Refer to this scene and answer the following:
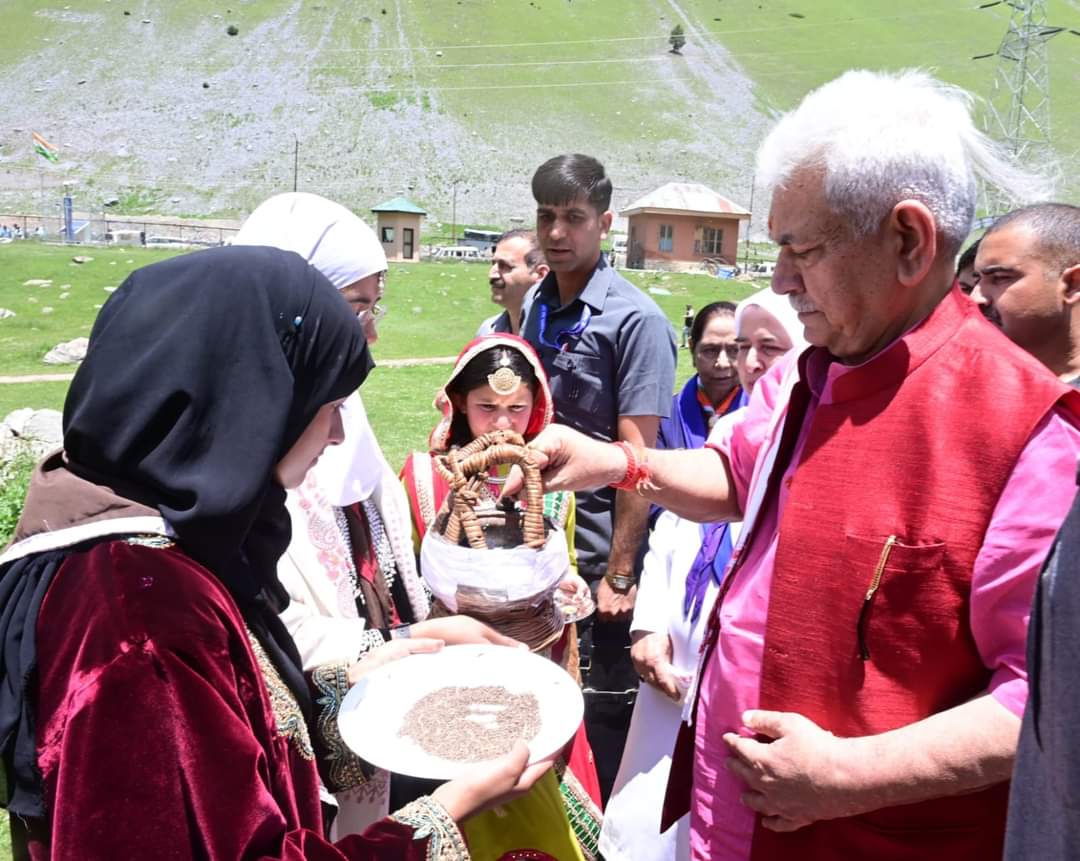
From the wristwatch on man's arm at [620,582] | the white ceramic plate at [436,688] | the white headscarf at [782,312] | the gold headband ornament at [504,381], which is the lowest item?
the wristwatch on man's arm at [620,582]

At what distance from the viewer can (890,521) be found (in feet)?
5.49

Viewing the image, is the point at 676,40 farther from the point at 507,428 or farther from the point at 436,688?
the point at 436,688

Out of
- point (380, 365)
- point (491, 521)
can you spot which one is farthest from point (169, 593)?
point (380, 365)

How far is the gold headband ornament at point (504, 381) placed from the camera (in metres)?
3.11

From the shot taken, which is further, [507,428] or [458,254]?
[458,254]

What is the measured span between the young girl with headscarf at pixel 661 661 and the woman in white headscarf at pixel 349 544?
77cm

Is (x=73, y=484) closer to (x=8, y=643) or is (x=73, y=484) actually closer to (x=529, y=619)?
(x=8, y=643)

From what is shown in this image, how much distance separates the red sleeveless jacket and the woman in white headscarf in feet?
3.13

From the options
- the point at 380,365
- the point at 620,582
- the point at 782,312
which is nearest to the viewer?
the point at 782,312

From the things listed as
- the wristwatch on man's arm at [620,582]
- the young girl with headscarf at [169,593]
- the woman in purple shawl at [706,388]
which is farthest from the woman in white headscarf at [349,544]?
the woman in purple shawl at [706,388]

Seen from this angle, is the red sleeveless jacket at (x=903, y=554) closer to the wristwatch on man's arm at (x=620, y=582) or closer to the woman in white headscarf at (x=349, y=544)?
the woman in white headscarf at (x=349, y=544)

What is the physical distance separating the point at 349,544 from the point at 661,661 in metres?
1.13

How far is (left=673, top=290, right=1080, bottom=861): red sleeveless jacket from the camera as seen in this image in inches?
63.2

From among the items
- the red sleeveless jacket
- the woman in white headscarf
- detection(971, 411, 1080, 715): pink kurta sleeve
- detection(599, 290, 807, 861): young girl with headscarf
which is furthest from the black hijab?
detection(599, 290, 807, 861): young girl with headscarf
